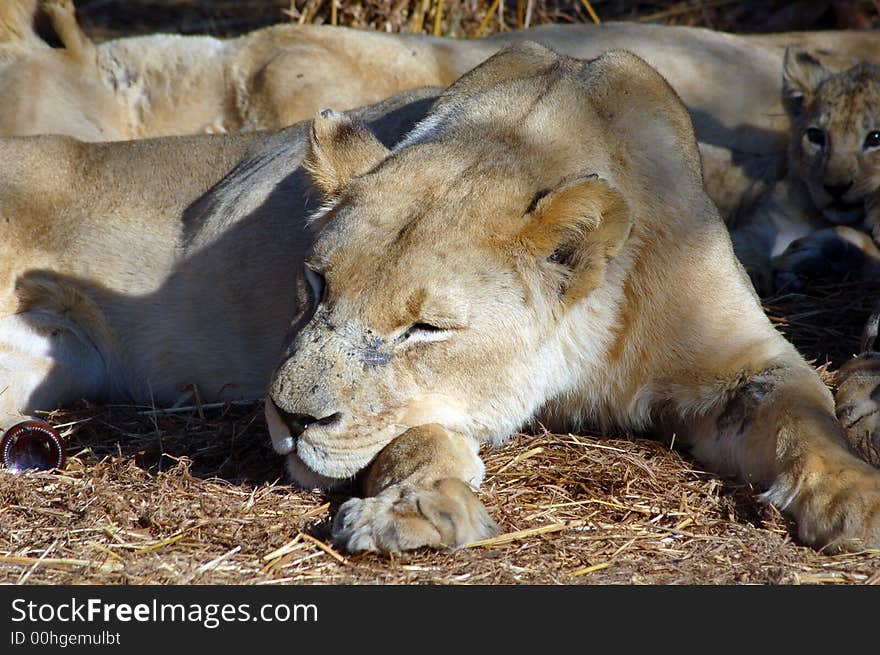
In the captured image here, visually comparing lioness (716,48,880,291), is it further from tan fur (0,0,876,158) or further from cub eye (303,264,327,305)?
cub eye (303,264,327,305)

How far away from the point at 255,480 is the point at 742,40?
472cm

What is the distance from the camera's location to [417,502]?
2746mm

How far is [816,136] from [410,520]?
3.79 metres

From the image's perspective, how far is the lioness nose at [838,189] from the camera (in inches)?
216

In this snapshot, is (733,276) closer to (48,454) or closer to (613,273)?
(613,273)

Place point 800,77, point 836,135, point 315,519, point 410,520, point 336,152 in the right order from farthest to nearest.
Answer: point 800,77
point 836,135
point 336,152
point 315,519
point 410,520

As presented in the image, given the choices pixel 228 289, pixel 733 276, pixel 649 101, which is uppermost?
pixel 649 101

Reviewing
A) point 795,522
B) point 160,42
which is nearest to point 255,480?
point 795,522

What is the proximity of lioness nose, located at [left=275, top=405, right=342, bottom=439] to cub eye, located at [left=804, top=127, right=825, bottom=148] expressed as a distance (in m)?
3.67

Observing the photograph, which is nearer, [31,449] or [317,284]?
[317,284]

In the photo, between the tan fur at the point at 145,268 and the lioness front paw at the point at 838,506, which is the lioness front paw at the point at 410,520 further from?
the tan fur at the point at 145,268

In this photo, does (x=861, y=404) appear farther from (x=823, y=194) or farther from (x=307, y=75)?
(x=307, y=75)

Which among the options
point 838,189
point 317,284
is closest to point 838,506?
point 317,284

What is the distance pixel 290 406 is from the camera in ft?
9.10
